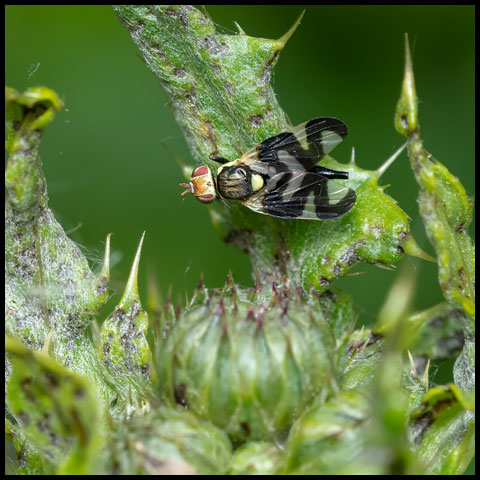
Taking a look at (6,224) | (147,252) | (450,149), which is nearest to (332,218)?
(6,224)

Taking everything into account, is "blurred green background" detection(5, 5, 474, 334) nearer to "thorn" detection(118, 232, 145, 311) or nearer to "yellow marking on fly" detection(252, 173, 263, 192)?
"yellow marking on fly" detection(252, 173, 263, 192)

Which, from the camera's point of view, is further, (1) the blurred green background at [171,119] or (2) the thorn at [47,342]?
(1) the blurred green background at [171,119]

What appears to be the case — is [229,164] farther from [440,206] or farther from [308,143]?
[440,206]

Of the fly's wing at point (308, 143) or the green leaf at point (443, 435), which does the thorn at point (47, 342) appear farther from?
the fly's wing at point (308, 143)

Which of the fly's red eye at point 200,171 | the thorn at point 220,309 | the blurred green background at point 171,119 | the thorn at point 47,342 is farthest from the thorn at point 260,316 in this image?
the blurred green background at point 171,119

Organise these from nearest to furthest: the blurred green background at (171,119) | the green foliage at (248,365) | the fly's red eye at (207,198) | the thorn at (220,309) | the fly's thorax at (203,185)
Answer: the green foliage at (248,365) → the thorn at (220,309) → the fly's thorax at (203,185) → the fly's red eye at (207,198) → the blurred green background at (171,119)

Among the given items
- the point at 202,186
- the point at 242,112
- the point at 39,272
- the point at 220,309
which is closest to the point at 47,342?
the point at 39,272

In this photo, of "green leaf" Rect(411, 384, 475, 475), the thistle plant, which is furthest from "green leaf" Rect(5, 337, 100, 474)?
"green leaf" Rect(411, 384, 475, 475)

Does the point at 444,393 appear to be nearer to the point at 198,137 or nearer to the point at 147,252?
the point at 198,137
